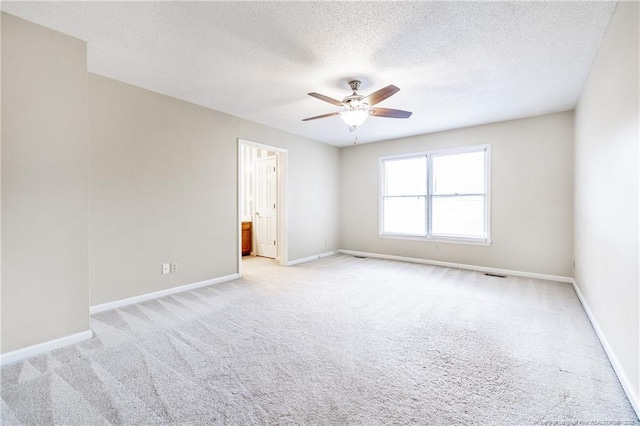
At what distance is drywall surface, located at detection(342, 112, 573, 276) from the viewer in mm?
4262

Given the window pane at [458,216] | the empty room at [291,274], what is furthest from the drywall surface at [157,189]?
the window pane at [458,216]

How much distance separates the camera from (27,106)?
2219 millimetres

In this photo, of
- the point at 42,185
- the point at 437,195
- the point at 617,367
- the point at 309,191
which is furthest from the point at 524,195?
the point at 42,185

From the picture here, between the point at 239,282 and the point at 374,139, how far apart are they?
393 cm

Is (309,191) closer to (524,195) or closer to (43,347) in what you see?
(524,195)

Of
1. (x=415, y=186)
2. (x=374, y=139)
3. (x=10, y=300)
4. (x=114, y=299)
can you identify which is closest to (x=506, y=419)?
(x=10, y=300)

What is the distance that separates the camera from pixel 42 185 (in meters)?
2.27

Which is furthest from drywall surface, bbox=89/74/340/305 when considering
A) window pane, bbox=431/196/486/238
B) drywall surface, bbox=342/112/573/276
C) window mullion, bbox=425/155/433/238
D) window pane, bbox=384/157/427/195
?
drywall surface, bbox=342/112/573/276

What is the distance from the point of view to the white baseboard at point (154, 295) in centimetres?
308

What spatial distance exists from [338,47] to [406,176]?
3857mm

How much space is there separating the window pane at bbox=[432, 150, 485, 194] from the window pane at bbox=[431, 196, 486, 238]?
17cm

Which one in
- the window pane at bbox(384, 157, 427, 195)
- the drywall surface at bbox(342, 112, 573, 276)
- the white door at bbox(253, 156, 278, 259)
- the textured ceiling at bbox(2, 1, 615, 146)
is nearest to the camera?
the textured ceiling at bbox(2, 1, 615, 146)

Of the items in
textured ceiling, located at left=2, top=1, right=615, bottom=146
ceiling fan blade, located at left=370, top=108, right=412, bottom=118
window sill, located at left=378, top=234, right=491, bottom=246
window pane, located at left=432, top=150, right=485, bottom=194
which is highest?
textured ceiling, located at left=2, top=1, right=615, bottom=146

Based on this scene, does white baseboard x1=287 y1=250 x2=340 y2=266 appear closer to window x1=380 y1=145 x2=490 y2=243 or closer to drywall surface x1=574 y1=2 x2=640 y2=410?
window x1=380 y1=145 x2=490 y2=243
